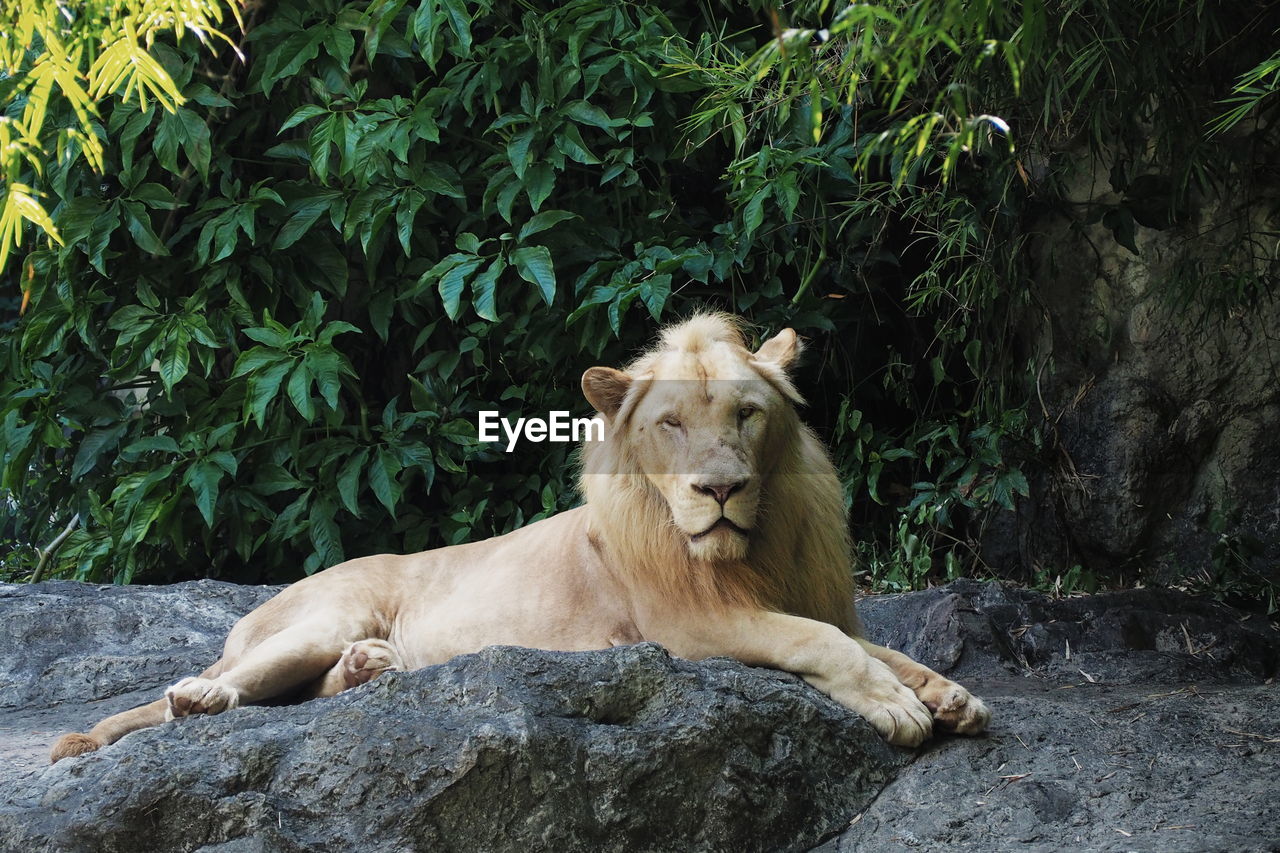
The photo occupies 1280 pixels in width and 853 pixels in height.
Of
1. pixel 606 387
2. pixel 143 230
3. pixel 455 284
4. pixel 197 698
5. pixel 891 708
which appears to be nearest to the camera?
pixel 891 708

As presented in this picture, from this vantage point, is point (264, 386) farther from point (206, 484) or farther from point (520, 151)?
point (520, 151)

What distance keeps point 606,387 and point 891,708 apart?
1278mm

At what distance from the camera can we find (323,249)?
623 centimetres

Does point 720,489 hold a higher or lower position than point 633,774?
higher

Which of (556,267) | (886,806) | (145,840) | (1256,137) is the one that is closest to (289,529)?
(556,267)

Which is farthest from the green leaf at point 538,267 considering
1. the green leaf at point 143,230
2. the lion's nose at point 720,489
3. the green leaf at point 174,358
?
the lion's nose at point 720,489

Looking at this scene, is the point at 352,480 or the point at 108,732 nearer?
the point at 108,732

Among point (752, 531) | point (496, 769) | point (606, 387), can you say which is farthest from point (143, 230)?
point (496, 769)

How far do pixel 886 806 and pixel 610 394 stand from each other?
4.83 feet

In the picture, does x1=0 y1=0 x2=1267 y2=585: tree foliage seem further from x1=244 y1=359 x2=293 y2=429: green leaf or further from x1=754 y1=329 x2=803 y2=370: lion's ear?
x1=754 y1=329 x2=803 y2=370: lion's ear

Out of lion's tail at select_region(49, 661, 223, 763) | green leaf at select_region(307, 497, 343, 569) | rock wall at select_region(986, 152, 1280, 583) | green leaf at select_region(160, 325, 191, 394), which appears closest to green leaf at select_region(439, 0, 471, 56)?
green leaf at select_region(160, 325, 191, 394)

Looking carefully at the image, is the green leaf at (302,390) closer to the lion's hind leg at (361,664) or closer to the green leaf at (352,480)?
the green leaf at (352,480)

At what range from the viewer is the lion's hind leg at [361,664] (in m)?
3.72

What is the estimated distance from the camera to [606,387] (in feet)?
12.8
